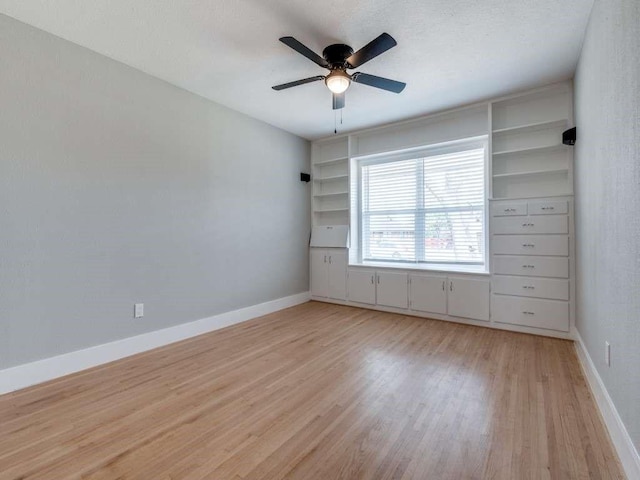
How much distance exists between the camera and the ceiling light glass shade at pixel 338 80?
253cm

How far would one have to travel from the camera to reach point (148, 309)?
3059mm

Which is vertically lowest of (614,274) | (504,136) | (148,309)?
(148,309)

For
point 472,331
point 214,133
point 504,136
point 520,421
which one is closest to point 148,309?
point 214,133

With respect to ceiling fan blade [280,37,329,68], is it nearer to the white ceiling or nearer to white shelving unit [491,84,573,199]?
the white ceiling

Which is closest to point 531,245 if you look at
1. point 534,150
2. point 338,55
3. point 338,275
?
point 534,150

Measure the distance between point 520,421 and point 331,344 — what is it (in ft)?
5.64

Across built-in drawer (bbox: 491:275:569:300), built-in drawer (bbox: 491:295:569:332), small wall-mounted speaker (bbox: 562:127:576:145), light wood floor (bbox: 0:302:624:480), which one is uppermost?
small wall-mounted speaker (bbox: 562:127:576:145)

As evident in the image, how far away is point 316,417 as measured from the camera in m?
1.88

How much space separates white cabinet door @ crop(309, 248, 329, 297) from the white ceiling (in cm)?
252

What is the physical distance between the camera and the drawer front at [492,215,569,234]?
3234 millimetres

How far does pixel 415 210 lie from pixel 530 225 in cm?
148

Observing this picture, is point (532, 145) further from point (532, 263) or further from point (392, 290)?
point (392, 290)

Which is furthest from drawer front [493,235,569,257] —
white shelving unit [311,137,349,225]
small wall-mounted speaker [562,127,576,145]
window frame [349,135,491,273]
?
white shelving unit [311,137,349,225]

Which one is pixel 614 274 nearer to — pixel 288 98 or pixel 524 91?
pixel 524 91
